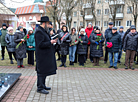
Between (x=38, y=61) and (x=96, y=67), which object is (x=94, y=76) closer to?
(x=96, y=67)

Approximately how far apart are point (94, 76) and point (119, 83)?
4.10ft

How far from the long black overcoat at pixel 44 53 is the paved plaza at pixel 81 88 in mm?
780

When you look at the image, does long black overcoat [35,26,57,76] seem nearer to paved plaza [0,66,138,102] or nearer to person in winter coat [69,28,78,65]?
paved plaza [0,66,138,102]

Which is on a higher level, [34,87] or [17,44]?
[17,44]

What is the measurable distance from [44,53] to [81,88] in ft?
6.04

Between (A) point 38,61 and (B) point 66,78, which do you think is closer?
(A) point 38,61

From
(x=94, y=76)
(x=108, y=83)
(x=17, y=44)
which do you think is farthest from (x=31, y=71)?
(x=108, y=83)

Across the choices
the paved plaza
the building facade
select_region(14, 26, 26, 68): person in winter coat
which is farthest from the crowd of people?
the building facade

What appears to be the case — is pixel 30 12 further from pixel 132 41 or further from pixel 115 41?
pixel 132 41

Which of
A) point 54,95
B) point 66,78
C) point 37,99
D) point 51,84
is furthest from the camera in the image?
point 66,78

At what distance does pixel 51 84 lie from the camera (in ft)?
20.2

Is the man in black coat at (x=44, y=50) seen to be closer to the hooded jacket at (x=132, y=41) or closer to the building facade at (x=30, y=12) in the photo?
the hooded jacket at (x=132, y=41)

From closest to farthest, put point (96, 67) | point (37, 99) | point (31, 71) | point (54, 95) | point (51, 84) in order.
→ point (37, 99) → point (54, 95) → point (51, 84) → point (31, 71) → point (96, 67)

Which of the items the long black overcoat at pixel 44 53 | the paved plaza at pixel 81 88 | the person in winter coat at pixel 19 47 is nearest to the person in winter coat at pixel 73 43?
the paved plaza at pixel 81 88
